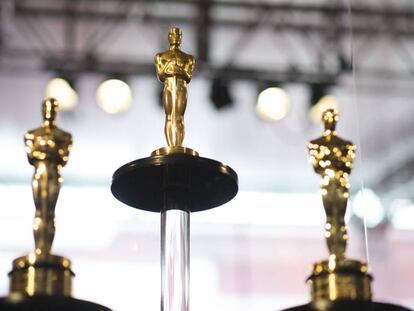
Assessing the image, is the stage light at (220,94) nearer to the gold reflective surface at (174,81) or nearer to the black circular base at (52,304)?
the gold reflective surface at (174,81)

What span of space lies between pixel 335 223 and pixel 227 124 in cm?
420

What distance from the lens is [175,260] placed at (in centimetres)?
87

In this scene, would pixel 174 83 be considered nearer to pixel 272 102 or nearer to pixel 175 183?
pixel 175 183

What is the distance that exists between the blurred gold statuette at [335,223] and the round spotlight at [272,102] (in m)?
3.15

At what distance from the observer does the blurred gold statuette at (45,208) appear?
796 mm

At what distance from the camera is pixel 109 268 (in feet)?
17.9

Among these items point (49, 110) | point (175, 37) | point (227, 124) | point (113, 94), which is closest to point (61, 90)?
point (113, 94)

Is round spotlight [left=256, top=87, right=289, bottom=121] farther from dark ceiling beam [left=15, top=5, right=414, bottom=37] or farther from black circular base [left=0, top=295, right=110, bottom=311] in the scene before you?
black circular base [left=0, top=295, right=110, bottom=311]

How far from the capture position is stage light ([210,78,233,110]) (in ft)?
13.5

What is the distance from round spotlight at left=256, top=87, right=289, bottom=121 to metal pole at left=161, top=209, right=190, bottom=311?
3.17m

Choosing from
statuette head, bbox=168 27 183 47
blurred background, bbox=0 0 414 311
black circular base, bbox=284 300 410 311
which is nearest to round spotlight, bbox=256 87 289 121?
blurred background, bbox=0 0 414 311

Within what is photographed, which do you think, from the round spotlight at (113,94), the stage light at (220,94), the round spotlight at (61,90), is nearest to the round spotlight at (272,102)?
the stage light at (220,94)

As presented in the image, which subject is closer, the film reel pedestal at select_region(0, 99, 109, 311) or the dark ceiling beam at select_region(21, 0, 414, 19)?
the film reel pedestal at select_region(0, 99, 109, 311)

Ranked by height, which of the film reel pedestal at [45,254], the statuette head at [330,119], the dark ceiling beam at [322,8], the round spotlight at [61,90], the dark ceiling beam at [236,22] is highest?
the dark ceiling beam at [322,8]
